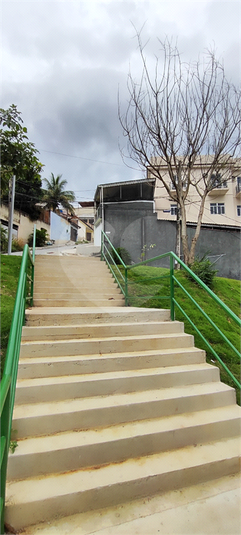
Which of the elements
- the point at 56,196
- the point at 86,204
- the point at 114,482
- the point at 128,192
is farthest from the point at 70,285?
the point at 86,204

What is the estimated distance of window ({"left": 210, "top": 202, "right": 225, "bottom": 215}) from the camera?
21281mm

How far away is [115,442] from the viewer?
181 centimetres

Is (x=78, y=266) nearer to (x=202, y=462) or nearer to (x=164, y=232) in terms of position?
(x=202, y=462)

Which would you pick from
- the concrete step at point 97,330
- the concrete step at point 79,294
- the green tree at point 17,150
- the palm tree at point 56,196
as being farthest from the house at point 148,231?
the palm tree at point 56,196

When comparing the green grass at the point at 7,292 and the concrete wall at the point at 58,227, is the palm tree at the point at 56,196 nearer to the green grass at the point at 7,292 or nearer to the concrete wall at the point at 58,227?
the concrete wall at the point at 58,227

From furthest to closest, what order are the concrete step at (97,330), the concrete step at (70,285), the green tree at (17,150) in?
the concrete step at (70,285) < the green tree at (17,150) < the concrete step at (97,330)

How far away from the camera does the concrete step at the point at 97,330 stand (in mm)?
2703

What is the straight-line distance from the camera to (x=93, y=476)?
5.44ft

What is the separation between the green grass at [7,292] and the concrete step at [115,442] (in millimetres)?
1180

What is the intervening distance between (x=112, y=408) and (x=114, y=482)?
0.49 m

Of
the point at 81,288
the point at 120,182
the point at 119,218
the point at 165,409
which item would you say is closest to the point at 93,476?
the point at 165,409

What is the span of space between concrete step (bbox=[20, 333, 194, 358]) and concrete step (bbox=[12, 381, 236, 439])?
1.71 ft

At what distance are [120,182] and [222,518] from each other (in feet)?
47.3

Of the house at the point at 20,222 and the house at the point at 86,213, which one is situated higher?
the house at the point at 86,213
